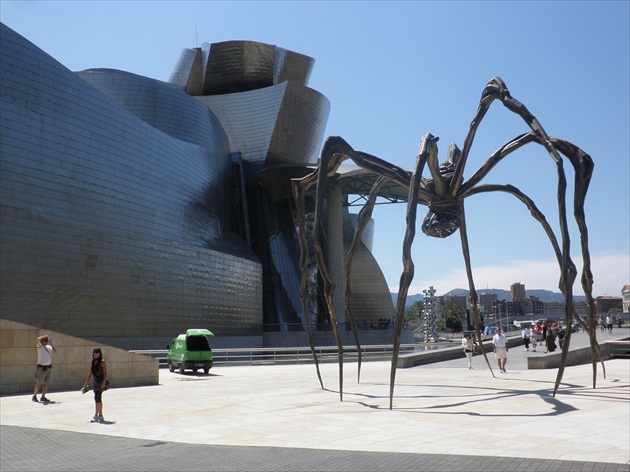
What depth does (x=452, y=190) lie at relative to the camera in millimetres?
11438

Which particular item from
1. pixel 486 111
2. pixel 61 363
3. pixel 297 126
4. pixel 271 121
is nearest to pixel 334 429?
pixel 486 111

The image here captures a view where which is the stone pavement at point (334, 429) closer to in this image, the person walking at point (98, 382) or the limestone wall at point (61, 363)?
the person walking at point (98, 382)

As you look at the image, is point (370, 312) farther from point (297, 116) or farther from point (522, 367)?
point (522, 367)

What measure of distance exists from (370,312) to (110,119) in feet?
110

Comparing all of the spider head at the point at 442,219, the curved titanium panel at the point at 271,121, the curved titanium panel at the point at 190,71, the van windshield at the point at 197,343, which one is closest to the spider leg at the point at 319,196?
the spider head at the point at 442,219

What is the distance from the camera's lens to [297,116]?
50.4 metres

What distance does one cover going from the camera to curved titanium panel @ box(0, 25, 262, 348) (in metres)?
26.9

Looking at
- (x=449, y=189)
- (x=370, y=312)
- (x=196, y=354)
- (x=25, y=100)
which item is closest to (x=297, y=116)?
(x=370, y=312)

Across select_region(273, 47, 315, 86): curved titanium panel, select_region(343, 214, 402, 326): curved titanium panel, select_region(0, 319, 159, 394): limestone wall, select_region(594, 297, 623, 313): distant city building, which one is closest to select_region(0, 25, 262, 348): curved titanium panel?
select_region(0, 319, 159, 394): limestone wall

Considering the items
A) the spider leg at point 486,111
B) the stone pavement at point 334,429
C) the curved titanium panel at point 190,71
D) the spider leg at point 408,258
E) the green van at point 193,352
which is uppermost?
the curved titanium panel at point 190,71

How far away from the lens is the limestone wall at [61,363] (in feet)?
48.1

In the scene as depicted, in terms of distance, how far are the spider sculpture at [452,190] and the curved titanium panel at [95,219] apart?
19353 millimetres

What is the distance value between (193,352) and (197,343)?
67 centimetres

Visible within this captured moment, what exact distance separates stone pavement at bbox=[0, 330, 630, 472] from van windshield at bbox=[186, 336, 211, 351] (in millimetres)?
7007
